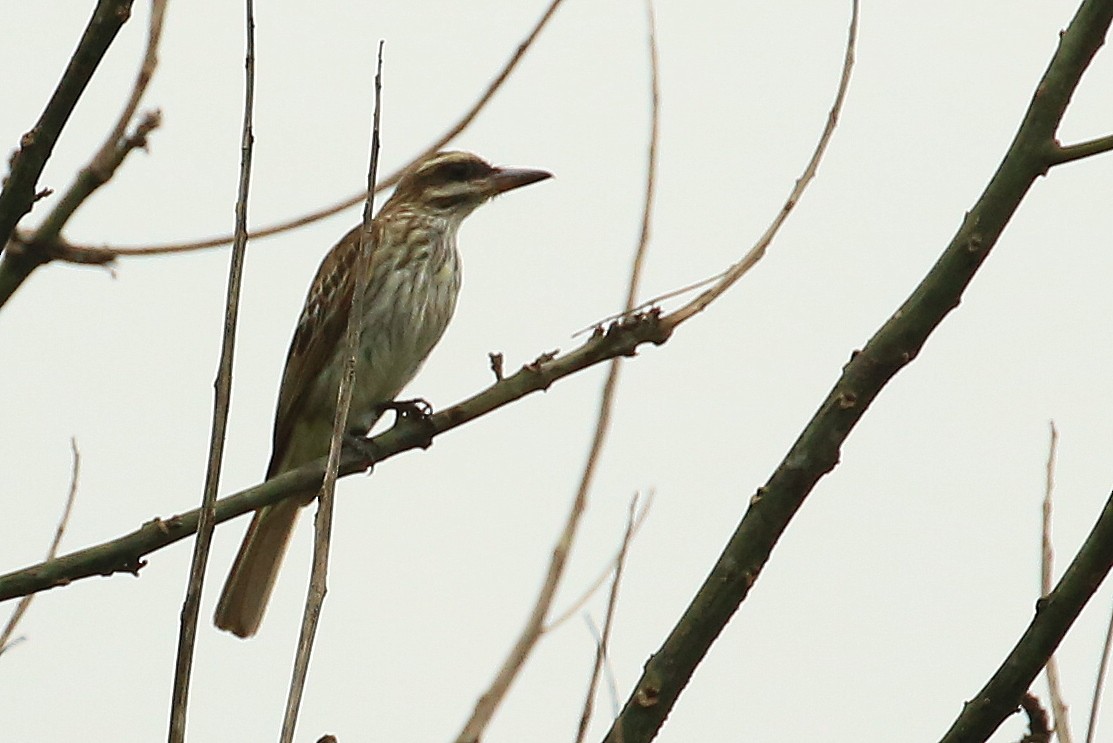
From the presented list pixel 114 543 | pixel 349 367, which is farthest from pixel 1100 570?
pixel 114 543

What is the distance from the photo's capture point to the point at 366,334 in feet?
20.1

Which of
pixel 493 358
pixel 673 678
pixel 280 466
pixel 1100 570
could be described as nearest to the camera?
pixel 1100 570

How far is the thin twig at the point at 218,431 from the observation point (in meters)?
2.18

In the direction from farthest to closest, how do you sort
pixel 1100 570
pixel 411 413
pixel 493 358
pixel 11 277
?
pixel 411 413
pixel 493 358
pixel 11 277
pixel 1100 570

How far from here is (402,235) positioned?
21.4ft

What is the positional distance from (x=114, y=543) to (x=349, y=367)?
2.65 feet

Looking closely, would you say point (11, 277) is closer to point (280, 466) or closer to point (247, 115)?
point (247, 115)

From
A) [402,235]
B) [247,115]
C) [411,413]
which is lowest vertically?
[247,115]

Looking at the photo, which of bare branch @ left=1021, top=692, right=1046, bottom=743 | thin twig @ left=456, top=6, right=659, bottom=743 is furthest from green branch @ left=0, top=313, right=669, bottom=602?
bare branch @ left=1021, top=692, right=1046, bottom=743

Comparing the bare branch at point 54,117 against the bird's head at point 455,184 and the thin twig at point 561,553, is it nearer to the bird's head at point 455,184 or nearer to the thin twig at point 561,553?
the thin twig at point 561,553

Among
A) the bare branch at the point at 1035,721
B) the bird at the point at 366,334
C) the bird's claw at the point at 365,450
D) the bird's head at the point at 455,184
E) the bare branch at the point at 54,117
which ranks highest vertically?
the bird's head at the point at 455,184

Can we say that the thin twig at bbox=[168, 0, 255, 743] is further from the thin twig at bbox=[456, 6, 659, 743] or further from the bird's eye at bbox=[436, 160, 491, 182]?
the bird's eye at bbox=[436, 160, 491, 182]

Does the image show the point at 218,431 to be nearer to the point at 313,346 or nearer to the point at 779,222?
the point at 779,222

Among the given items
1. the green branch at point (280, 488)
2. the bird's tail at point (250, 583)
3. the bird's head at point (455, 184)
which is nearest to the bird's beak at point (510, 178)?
the bird's head at point (455, 184)
